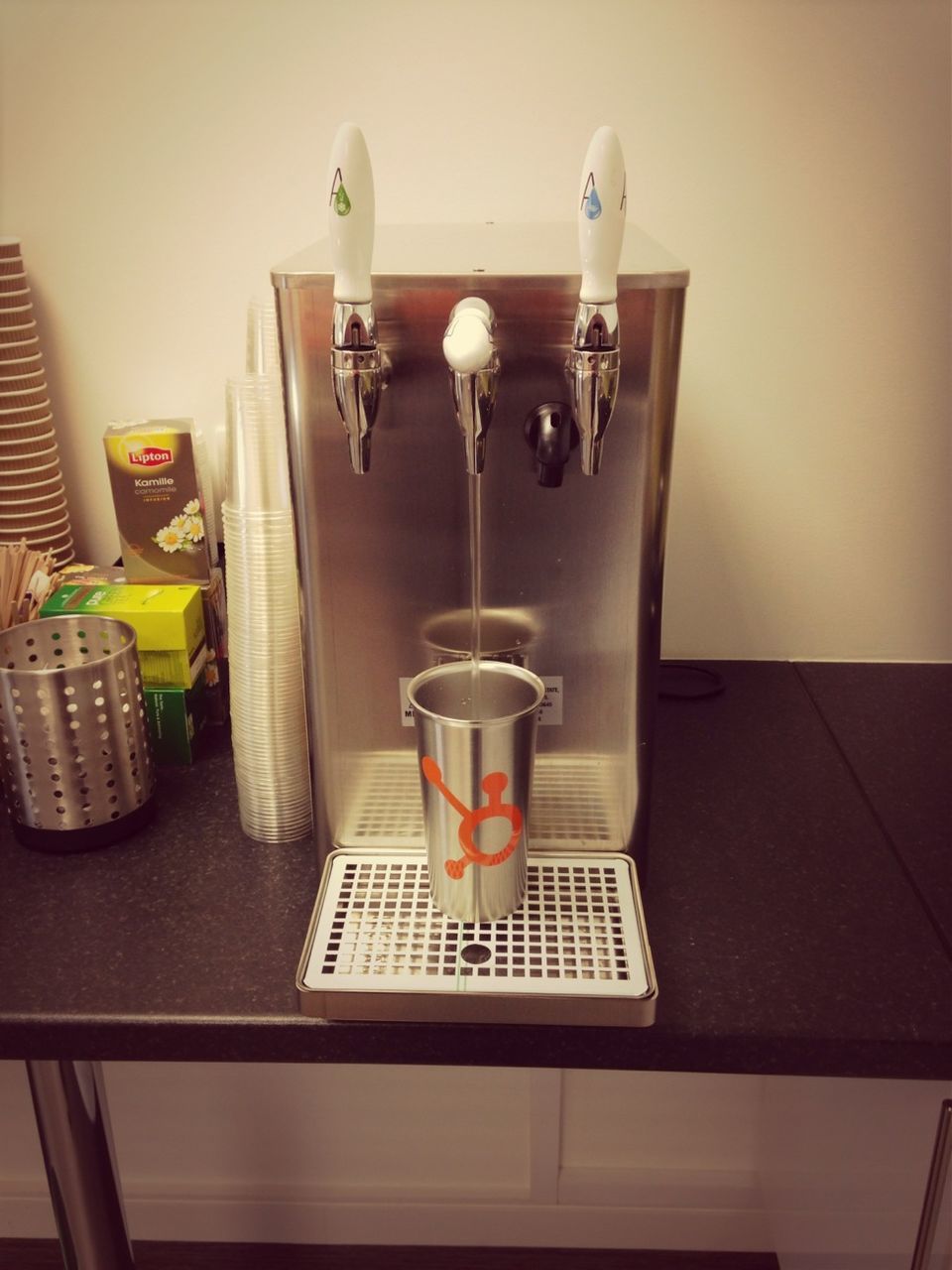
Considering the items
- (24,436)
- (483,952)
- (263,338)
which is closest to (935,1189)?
(483,952)

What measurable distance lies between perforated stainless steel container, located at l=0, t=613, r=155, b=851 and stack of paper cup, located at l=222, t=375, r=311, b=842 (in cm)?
9

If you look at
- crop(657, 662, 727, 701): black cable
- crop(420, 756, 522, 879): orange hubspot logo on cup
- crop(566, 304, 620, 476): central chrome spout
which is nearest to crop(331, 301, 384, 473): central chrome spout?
crop(566, 304, 620, 476): central chrome spout

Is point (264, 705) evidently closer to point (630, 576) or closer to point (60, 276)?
point (630, 576)

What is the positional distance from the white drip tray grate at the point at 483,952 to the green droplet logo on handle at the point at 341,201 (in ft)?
1.52

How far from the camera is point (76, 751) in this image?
88 cm

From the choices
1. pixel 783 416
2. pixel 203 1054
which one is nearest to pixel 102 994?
pixel 203 1054

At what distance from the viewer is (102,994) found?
29.6 inches

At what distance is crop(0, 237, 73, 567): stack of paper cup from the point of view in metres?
→ 1.11

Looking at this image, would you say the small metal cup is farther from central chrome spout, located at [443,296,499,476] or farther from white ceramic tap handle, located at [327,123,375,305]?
white ceramic tap handle, located at [327,123,375,305]

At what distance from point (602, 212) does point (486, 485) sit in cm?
20

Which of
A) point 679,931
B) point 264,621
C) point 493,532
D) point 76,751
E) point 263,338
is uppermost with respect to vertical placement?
point 263,338

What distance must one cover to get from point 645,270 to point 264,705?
0.46m

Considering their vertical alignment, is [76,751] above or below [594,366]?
below

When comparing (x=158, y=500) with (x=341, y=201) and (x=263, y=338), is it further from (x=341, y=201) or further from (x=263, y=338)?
(x=341, y=201)
